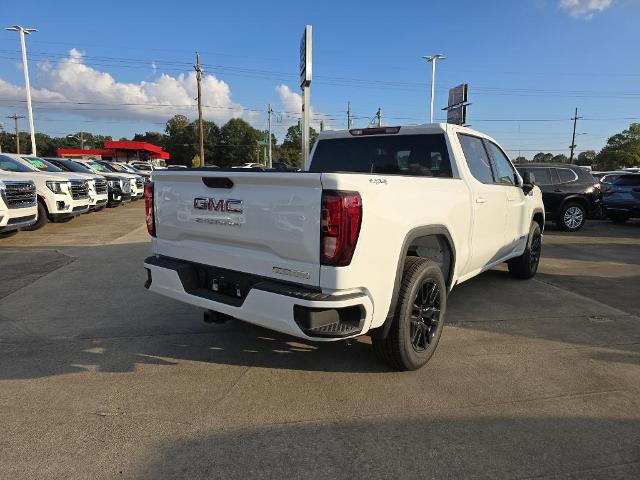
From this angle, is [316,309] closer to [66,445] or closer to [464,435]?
[464,435]

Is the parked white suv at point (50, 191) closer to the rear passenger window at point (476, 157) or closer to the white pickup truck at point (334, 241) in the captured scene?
the white pickup truck at point (334, 241)

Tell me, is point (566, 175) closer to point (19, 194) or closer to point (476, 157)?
point (476, 157)

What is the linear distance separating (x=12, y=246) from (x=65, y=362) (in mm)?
6671

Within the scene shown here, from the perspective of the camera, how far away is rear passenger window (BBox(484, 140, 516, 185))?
536 centimetres

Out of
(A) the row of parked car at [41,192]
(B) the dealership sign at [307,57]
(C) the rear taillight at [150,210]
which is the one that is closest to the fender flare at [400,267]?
(C) the rear taillight at [150,210]

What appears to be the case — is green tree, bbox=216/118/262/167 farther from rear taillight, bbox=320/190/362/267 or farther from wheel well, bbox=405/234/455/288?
rear taillight, bbox=320/190/362/267

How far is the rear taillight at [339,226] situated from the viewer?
2.77 metres

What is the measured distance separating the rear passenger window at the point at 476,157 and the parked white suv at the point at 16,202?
8408 mm

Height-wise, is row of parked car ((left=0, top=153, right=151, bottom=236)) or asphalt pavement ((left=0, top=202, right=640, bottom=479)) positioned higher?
row of parked car ((left=0, top=153, right=151, bottom=236))

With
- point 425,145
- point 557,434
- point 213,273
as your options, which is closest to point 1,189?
point 213,273

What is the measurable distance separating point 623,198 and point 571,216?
2.79 metres

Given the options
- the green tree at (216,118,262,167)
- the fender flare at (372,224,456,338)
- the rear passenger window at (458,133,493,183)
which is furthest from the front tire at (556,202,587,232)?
the green tree at (216,118,262,167)

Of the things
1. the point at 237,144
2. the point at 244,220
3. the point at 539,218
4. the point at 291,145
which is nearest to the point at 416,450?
the point at 244,220

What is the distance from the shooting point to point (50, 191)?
1119 centimetres
